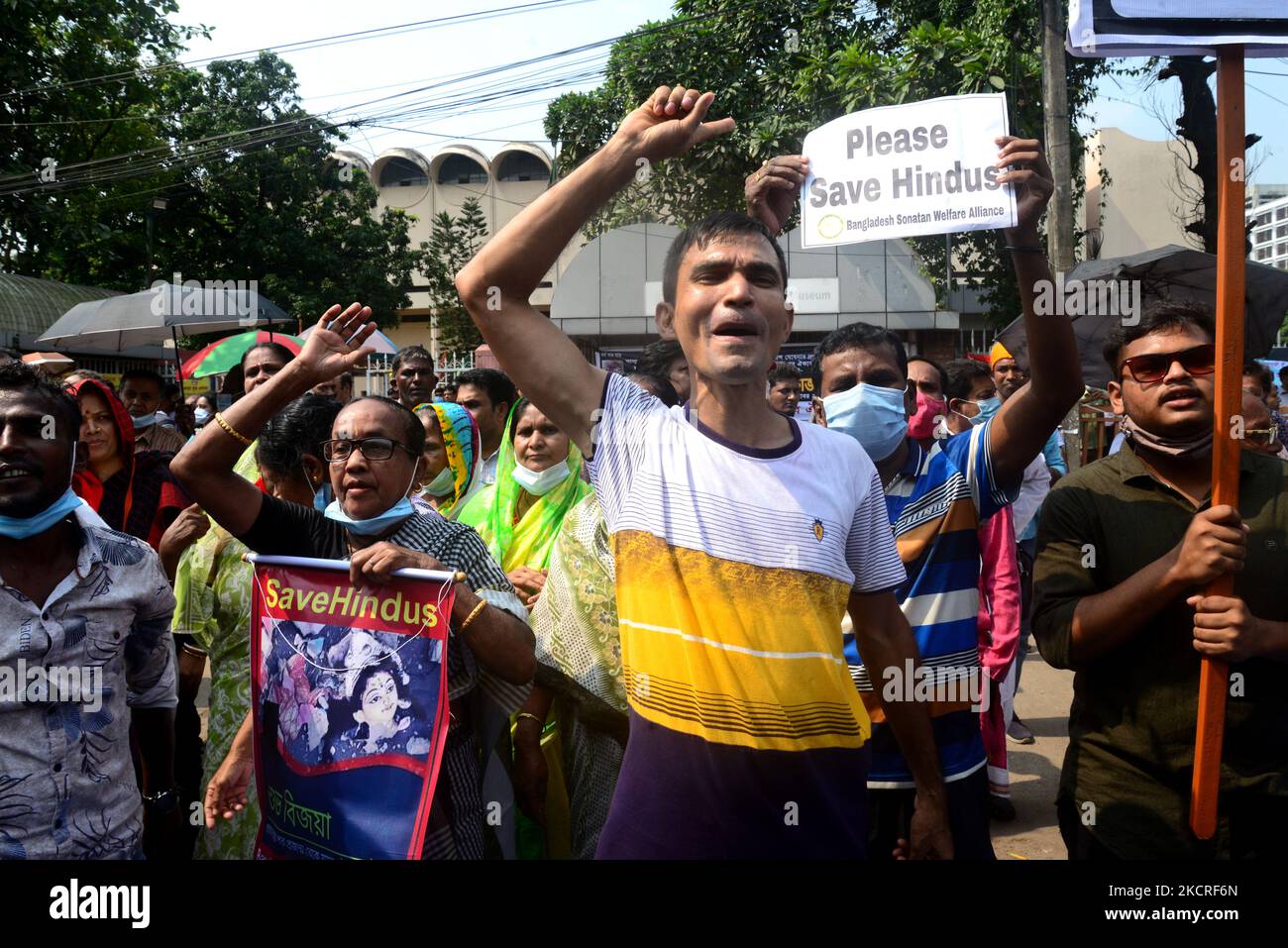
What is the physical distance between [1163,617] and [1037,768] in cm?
331

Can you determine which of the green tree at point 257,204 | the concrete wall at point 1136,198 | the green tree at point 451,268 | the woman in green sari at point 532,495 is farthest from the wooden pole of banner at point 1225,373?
the concrete wall at point 1136,198

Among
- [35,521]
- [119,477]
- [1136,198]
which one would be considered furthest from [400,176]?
[35,521]

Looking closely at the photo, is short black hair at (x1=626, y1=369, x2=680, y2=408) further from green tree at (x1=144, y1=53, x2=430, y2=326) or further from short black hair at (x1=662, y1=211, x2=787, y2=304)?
green tree at (x1=144, y1=53, x2=430, y2=326)

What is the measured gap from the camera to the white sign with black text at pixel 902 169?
2375mm

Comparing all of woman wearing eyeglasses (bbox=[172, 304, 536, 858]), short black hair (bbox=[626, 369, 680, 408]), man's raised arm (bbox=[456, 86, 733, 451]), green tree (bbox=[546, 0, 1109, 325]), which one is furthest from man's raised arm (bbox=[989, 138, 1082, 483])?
green tree (bbox=[546, 0, 1109, 325])

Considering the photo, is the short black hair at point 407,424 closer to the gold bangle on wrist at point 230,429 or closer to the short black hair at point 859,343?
the gold bangle on wrist at point 230,429

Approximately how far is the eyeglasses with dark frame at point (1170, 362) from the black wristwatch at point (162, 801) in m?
2.80

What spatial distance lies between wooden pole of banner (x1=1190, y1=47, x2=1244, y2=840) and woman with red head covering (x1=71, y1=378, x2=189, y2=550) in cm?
349

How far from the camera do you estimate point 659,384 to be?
3959 mm

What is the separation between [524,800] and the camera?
3.08 meters

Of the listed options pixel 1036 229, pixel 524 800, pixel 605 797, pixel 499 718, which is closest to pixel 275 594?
pixel 499 718

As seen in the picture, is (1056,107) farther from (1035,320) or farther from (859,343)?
(1035,320)

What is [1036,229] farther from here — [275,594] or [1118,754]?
[275,594]

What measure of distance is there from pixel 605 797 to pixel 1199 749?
1697mm
